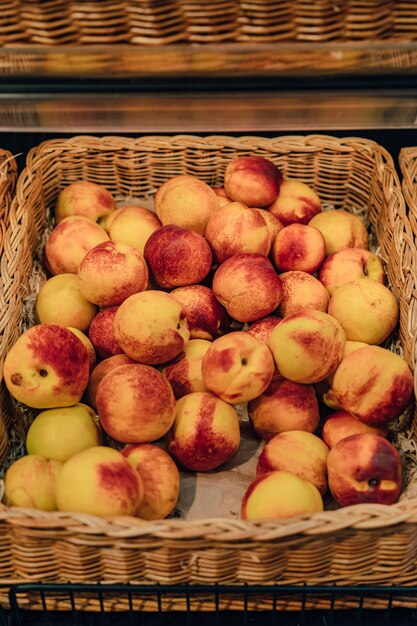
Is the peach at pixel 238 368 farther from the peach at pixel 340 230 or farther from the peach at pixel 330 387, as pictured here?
the peach at pixel 340 230

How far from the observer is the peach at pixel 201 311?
4.72ft

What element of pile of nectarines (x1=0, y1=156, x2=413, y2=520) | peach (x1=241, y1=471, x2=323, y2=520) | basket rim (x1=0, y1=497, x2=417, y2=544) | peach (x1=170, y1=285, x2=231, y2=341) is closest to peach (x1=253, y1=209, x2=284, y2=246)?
pile of nectarines (x1=0, y1=156, x2=413, y2=520)

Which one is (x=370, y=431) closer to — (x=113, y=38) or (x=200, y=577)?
(x=200, y=577)

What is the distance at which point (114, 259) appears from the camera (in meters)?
1.40

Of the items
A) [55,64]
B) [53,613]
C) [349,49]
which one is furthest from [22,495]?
[349,49]

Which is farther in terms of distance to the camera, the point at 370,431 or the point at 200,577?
the point at 370,431

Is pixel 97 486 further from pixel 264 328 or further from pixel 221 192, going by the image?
pixel 221 192

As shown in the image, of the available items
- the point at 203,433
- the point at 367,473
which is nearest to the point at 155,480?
the point at 203,433

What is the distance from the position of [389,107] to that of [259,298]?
0.46m

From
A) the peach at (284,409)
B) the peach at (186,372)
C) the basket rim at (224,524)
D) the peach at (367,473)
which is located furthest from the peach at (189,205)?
the basket rim at (224,524)

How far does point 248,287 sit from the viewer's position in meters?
1.38

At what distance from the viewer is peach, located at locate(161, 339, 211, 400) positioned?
4.34ft

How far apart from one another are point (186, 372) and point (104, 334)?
0.71 feet

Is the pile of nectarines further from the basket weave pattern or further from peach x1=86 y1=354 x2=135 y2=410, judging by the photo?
the basket weave pattern
